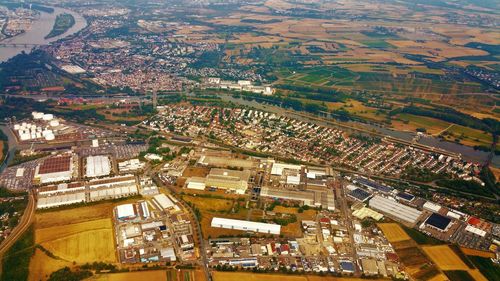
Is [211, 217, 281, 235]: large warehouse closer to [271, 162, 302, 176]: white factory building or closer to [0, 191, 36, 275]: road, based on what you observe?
[271, 162, 302, 176]: white factory building

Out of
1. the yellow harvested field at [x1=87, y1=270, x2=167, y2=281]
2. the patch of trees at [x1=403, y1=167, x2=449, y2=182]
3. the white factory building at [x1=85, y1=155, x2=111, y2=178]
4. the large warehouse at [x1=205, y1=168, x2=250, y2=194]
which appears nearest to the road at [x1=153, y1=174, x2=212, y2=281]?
the yellow harvested field at [x1=87, y1=270, x2=167, y2=281]

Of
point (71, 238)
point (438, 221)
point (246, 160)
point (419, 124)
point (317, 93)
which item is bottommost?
point (71, 238)

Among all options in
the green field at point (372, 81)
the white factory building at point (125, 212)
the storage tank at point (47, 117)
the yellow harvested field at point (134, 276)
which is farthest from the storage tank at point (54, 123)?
the green field at point (372, 81)

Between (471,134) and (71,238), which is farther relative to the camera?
(471,134)

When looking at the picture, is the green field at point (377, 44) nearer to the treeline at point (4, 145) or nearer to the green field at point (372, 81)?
the green field at point (372, 81)

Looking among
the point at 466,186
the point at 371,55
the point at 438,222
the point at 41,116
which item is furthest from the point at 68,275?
the point at 371,55

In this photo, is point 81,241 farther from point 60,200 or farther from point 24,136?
point 24,136
